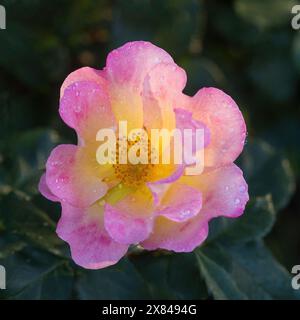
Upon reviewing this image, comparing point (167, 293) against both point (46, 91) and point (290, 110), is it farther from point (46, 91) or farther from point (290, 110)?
point (290, 110)

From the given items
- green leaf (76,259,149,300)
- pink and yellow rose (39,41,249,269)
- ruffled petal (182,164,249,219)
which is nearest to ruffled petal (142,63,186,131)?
pink and yellow rose (39,41,249,269)

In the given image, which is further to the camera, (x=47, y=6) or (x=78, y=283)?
(x=47, y=6)

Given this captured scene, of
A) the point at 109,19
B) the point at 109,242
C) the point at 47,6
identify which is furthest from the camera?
the point at 109,19

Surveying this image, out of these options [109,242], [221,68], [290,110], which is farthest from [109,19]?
[109,242]

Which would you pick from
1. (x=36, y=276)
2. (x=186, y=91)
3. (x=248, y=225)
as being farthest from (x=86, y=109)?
(x=186, y=91)

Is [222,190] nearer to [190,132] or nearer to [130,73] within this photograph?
[190,132]

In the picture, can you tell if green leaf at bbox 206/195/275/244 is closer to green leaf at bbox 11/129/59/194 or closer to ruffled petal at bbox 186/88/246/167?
ruffled petal at bbox 186/88/246/167
